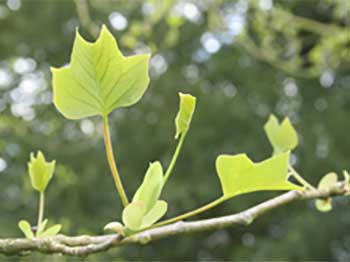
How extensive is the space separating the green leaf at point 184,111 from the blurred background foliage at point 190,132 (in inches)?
93.9

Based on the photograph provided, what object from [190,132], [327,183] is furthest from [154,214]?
[190,132]

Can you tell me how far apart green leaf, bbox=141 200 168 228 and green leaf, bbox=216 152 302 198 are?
25 millimetres

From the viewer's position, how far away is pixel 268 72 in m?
3.37

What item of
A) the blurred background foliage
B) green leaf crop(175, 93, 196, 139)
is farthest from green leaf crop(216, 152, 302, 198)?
the blurred background foliage

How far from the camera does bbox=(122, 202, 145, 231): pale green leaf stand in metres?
0.20

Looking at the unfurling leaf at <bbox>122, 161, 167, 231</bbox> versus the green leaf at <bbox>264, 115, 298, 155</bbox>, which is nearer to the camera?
the unfurling leaf at <bbox>122, 161, 167, 231</bbox>

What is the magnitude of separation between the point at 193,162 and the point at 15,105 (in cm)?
94

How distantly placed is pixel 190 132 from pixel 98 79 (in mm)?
2869

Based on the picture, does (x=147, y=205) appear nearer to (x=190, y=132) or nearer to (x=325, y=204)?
(x=325, y=204)

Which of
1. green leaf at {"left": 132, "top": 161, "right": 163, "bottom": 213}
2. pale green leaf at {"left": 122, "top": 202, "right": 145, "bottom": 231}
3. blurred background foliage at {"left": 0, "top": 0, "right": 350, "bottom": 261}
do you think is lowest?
pale green leaf at {"left": 122, "top": 202, "right": 145, "bottom": 231}

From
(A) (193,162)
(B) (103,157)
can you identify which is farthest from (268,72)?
(B) (103,157)

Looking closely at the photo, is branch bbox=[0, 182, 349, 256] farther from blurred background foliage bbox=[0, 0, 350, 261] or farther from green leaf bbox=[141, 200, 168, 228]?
blurred background foliage bbox=[0, 0, 350, 261]

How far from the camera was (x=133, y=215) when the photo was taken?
0.20m

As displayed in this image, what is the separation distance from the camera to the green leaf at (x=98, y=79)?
20cm
